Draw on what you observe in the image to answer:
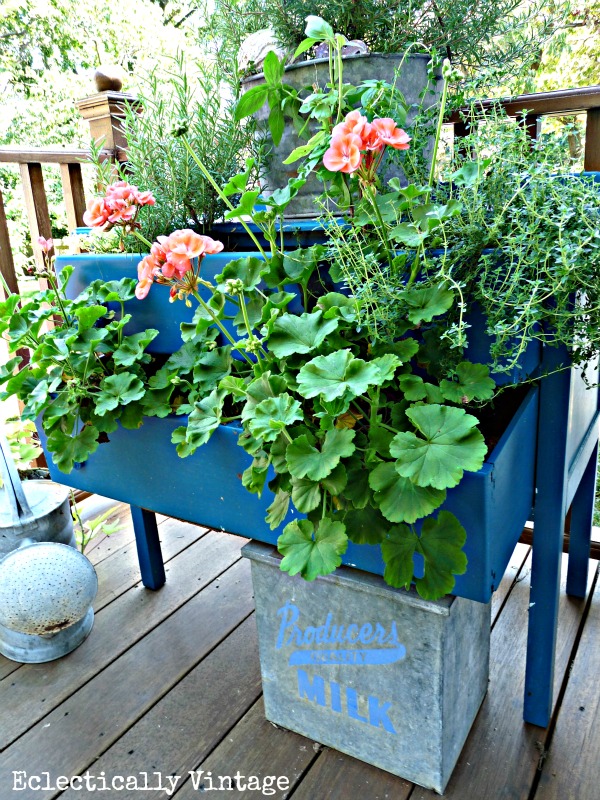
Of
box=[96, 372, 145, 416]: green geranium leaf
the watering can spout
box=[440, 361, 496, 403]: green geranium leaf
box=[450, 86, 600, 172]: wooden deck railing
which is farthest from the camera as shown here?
the watering can spout

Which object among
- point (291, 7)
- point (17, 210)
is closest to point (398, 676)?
point (291, 7)

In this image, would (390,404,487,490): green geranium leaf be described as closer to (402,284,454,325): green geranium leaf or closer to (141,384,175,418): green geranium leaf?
(402,284,454,325): green geranium leaf

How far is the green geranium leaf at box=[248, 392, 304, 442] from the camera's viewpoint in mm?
774

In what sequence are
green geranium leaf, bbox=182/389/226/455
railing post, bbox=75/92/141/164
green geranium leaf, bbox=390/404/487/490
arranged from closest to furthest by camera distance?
green geranium leaf, bbox=390/404/487/490 < green geranium leaf, bbox=182/389/226/455 < railing post, bbox=75/92/141/164

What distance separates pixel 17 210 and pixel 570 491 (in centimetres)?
860

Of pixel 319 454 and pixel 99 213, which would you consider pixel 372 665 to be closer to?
pixel 319 454

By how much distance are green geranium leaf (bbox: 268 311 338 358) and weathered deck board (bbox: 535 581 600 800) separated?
2.90 ft

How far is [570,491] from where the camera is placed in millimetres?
1177

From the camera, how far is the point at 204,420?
942 mm

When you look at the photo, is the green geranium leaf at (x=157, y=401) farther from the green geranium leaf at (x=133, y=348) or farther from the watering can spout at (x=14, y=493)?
the watering can spout at (x=14, y=493)

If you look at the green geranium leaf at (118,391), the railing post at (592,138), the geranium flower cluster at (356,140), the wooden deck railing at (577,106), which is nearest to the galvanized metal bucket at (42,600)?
the green geranium leaf at (118,391)

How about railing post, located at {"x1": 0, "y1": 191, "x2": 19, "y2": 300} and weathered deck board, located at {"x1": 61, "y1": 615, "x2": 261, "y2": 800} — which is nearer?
weathered deck board, located at {"x1": 61, "y1": 615, "x2": 261, "y2": 800}

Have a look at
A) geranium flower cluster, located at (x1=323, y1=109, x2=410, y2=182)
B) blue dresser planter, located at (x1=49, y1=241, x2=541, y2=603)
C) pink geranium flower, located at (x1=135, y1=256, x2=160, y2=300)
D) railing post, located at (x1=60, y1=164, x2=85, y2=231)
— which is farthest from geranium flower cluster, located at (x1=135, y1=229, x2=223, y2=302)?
railing post, located at (x1=60, y1=164, x2=85, y2=231)

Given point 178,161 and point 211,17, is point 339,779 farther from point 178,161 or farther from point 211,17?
point 211,17
